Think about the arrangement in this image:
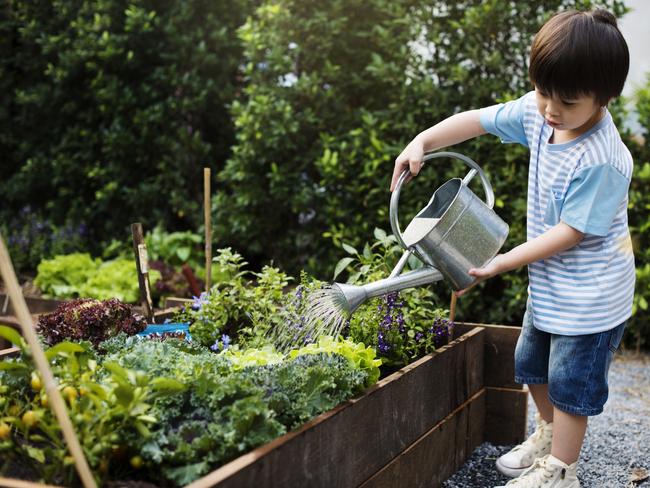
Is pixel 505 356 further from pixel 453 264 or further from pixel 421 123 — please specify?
pixel 421 123

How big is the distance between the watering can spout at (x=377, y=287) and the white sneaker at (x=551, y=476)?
2.09 ft

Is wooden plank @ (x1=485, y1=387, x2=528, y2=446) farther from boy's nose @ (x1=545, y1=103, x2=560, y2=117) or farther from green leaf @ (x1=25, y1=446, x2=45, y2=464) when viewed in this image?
green leaf @ (x1=25, y1=446, x2=45, y2=464)

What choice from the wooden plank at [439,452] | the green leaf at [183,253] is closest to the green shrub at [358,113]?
the green leaf at [183,253]

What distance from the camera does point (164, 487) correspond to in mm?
1494

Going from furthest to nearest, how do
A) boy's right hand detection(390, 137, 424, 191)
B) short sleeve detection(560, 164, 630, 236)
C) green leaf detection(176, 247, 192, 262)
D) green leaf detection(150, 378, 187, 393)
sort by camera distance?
1. green leaf detection(176, 247, 192, 262)
2. boy's right hand detection(390, 137, 424, 191)
3. short sleeve detection(560, 164, 630, 236)
4. green leaf detection(150, 378, 187, 393)

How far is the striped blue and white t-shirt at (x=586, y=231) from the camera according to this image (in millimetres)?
2070

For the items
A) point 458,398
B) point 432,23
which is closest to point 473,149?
point 432,23

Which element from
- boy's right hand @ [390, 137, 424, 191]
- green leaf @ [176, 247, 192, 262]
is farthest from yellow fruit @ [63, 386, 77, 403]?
green leaf @ [176, 247, 192, 262]

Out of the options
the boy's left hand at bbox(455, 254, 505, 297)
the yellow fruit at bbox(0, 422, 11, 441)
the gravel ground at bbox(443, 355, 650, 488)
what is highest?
the boy's left hand at bbox(455, 254, 505, 297)

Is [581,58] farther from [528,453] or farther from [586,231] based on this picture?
[528,453]

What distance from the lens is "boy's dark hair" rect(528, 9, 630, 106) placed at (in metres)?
1.94

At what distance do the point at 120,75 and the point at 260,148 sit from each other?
165 cm

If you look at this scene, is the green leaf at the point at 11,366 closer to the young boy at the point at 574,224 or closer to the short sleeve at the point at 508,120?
the young boy at the point at 574,224

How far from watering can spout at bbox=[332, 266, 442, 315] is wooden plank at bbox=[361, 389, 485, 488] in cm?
46
